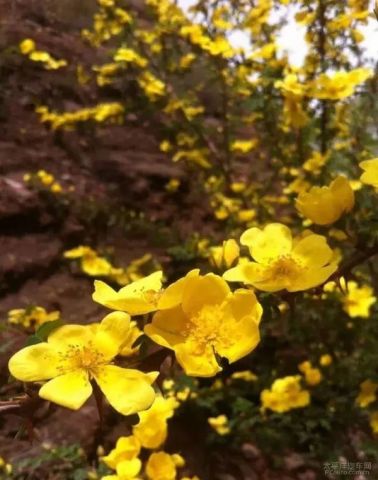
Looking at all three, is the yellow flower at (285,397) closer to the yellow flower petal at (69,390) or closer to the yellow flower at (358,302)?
the yellow flower at (358,302)

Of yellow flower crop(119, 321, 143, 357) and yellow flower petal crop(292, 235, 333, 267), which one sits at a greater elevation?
yellow flower petal crop(292, 235, 333, 267)

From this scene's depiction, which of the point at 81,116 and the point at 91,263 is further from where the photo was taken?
the point at 81,116

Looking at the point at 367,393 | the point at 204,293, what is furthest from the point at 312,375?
the point at 204,293

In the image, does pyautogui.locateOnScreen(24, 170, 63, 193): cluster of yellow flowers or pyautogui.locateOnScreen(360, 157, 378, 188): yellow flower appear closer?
pyautogui.locateOnScreen(360, 157, 378, 188): yellow flower

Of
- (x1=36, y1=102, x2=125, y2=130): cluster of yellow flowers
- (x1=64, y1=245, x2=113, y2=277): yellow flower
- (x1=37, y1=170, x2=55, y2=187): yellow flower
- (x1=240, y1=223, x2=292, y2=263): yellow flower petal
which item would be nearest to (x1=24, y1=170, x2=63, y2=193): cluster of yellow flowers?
(x1=37, y1=170, x2=55, y2=187): yellow flower

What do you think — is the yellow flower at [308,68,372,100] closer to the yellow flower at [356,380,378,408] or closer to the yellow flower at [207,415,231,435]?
the yellow flower at [356,380,378,408]

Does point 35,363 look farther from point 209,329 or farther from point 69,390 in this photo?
point 209,329

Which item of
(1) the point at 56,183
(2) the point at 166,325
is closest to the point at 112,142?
(1) the point at 56,183
